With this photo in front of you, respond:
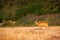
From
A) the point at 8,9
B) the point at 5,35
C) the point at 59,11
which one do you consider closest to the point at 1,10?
the point at 8,9

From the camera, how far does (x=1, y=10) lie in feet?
41.9

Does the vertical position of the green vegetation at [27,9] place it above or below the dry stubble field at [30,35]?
below

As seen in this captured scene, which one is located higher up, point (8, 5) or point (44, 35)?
point (44, 35)

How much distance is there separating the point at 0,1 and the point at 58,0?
11.2 feet

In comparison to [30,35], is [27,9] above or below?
below

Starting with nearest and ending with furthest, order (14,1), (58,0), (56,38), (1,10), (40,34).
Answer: (56,38)
(40,34)
(58,0)
(1,10)
(14,1)

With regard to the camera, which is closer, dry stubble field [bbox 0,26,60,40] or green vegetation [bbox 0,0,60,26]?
dry stubble field [bbox 0,26,60,40]

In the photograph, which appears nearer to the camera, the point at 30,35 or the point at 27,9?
the point at 30,35

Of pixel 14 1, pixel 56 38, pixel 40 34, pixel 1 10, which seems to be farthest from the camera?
pixel 14 1

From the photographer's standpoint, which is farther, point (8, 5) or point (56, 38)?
point (8, 5)

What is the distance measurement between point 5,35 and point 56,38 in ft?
2.84

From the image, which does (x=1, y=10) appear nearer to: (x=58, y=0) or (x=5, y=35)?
(x=58, y=0)

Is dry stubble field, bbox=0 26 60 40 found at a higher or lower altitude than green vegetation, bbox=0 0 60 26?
higher

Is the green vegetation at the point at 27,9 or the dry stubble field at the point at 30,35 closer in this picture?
the dry stubble field at the point at 30,35
